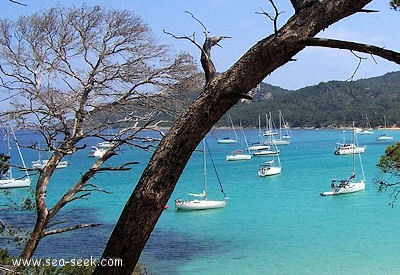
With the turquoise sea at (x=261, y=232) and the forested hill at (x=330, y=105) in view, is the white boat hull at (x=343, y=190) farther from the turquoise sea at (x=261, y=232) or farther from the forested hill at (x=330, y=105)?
the forested hill at (x=330, y=105)

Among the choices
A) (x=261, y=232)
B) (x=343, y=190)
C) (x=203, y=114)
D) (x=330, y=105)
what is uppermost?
(x=330, y=105)

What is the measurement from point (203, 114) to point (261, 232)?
63.3ft

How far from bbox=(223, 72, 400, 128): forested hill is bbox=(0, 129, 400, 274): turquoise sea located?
59.8m

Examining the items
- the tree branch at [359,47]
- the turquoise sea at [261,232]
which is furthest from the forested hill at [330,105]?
the tree branch at [359,47]

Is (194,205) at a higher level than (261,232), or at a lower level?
higher

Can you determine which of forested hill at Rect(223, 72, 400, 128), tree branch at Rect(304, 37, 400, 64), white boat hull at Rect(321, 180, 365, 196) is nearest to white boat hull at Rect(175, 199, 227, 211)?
white boat hull at Rect(321, 180, 365, 196)

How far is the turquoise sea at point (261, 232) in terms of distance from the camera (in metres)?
15.8

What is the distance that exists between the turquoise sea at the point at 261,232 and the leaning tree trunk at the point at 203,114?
5629 mm

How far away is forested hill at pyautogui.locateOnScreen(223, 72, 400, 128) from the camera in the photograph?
93188 millimetres

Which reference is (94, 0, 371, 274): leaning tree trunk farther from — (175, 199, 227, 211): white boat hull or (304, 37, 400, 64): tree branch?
(175, 199, 227, 211): white boat hull

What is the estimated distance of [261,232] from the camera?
68.4ft

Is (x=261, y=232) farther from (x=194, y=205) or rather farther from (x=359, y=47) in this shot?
(x=359, y=47)

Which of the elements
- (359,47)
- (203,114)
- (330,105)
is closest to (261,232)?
(203,114)

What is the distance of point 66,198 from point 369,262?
1288 cm
